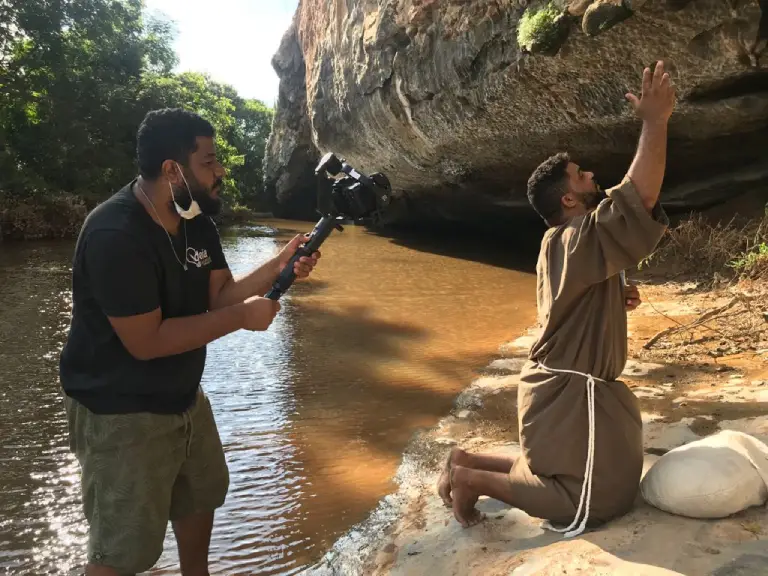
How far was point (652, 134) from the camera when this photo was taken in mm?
1983

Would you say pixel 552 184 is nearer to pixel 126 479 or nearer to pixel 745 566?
pixel 745 566

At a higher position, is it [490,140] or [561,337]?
[490,140]

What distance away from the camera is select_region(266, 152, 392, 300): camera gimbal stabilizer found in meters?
2.29

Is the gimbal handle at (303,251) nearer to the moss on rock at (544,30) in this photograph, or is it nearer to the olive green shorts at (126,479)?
the olive green shorts at (126,479)

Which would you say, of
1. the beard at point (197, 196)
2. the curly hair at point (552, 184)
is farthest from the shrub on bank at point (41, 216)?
the curly hair at point (552, 184)

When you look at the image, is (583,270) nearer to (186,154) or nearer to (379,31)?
(186,154)

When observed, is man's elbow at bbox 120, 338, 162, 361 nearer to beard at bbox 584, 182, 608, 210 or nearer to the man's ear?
the man's ear

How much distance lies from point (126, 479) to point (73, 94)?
21.2 metres

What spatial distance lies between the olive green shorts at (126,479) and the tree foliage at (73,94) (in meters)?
17.3

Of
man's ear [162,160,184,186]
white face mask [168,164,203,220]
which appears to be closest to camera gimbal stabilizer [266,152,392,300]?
white face mask [168,164,203,220]

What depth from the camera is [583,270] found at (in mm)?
2156

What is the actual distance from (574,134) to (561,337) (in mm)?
7900

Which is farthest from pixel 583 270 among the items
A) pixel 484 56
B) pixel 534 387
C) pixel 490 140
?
pixel 490 140

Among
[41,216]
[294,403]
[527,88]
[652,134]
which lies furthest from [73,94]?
[652,134]
